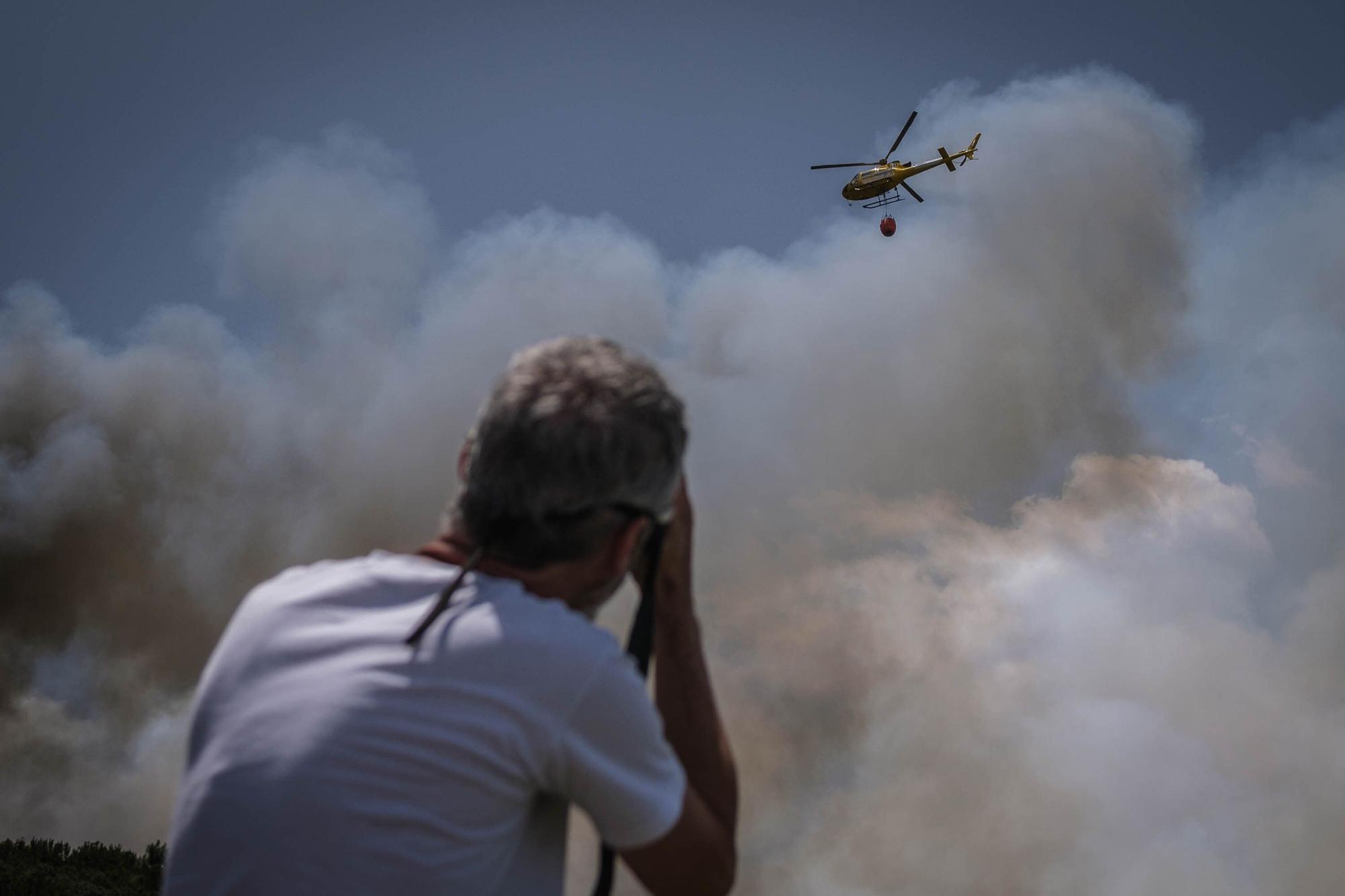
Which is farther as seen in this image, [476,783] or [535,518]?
[535,518]

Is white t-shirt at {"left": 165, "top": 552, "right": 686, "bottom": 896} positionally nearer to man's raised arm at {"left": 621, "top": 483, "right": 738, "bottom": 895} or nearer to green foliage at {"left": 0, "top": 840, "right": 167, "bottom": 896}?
man's raised arm at {"left": 621, "top": 483, "right": 738, "bottom": 895}

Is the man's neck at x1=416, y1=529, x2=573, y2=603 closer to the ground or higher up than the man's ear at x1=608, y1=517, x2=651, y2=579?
closer to the ground

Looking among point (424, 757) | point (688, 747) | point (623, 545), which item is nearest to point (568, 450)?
point (623, 545)

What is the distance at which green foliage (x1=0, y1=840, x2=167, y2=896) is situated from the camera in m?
23.8

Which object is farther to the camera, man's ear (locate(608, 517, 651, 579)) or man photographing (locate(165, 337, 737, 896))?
man's ear (locate(608, 517, 651, 579))

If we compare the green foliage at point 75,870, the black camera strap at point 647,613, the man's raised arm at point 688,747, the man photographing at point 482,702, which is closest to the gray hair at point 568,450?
the man photographing at point 482,702

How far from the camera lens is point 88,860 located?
86.4ft

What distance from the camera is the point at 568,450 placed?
2898 mm

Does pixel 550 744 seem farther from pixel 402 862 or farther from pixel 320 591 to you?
pixel 320 591

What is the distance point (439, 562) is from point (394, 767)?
660 mm

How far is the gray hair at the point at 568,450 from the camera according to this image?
115 inches

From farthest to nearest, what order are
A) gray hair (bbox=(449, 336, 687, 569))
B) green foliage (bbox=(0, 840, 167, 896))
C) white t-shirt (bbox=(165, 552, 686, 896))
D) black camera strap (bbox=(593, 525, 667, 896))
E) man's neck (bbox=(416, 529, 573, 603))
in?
green foliage (bbox=(0, 840, 167, 896)), black camera strap (bbox=(593, 525, 667, 896)), man's neck (bbox=(416, 529, 573, 603)), gray hair (bbox=(449, 336, 687, 569)), white t-shirt (bbox=(165, 552, 686, 896))

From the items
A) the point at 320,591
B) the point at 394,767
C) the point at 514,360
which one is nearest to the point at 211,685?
the point at 320,591

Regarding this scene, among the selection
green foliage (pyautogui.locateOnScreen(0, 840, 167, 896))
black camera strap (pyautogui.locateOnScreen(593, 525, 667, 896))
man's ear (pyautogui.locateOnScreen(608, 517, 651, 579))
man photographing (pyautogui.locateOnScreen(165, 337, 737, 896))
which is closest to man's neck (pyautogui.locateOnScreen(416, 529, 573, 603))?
man photographing (pyautogui.locateOnScreen(165, 337, 737, 896))
